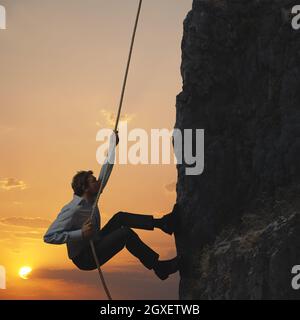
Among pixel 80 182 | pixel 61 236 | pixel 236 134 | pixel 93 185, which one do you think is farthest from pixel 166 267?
pixel 236 134

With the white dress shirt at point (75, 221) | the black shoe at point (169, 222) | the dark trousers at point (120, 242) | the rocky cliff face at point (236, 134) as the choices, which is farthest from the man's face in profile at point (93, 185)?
the rocky cliff face at point (236, 134)

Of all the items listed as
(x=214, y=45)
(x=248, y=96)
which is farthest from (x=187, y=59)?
(x=248, y=96)

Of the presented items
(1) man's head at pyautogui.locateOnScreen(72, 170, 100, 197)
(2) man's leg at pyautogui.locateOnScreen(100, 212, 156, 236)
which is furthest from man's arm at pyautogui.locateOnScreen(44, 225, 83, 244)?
(2) man's leg at pyautogui.locateOnScreen(100, 212, 156, 236)

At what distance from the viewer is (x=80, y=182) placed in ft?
46.9

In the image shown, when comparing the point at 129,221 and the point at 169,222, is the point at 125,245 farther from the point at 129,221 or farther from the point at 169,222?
the point at 169,222

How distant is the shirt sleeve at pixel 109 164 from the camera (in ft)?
46.9

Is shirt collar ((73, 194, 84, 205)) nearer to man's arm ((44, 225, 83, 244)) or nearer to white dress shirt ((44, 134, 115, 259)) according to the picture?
white dress shirt ((44, 134, 115, 259))

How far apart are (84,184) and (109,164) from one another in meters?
0.68

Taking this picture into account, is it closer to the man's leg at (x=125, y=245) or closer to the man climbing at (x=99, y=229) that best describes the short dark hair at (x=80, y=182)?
the man climbing at (x=99, y=229)

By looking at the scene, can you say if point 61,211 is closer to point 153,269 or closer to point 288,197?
point 153,269

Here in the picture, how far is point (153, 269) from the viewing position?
14.7 m

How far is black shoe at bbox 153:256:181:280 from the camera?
14711 mm
